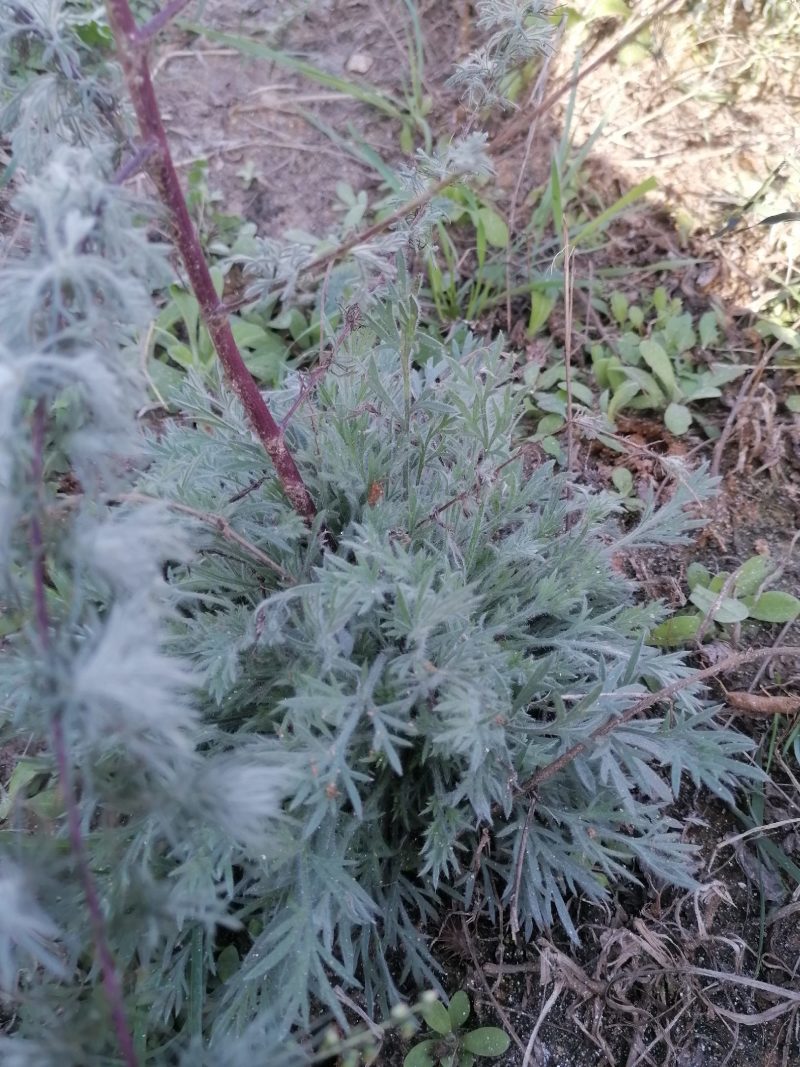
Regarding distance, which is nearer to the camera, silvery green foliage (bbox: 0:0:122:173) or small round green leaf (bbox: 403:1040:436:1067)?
silvery green foliage (bbox: 0:0:122:173)

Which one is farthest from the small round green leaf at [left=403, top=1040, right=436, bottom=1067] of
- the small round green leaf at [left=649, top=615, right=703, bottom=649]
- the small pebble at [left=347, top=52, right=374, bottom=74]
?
the small pebble at [left=347, top=52, right=374, bottom=74]

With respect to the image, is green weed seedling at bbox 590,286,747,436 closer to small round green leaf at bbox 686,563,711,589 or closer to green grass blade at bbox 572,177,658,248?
green grass blade at bbox 572,177,658,248

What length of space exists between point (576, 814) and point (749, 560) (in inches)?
35.7

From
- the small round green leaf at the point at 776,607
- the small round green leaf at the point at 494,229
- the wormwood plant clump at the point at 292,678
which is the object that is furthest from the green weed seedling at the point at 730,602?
the small round green leaf at the point at 494,229

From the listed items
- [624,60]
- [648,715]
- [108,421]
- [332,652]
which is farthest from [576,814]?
[624,60]

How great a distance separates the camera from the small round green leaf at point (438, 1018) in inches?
56.5

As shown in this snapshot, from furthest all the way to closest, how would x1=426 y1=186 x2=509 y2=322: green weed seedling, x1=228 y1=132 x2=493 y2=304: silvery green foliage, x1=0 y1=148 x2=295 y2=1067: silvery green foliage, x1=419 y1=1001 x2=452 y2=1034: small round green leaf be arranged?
x1=426 y1=186 x2=509 y2=322: green weed seedling → x1=419 y1=1001 x2=452 y2=1034: small round green leaf → x1=228 y1=132 x2=493 y2=304: silvery green foliage → x1=0 y1=148 x2=295 y2=1067: silvery green foliage

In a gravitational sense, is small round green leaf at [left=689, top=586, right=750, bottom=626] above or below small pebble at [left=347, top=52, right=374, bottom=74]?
below

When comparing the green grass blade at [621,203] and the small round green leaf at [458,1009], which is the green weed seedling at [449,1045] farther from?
the green grass blade at [621,203]

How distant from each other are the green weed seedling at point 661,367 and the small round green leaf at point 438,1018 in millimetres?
1623

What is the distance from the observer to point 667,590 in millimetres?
2043

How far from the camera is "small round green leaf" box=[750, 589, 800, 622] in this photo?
191 centimetres

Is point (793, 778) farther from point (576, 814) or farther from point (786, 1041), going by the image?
point (576, 814)

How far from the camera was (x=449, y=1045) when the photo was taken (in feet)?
4.78
